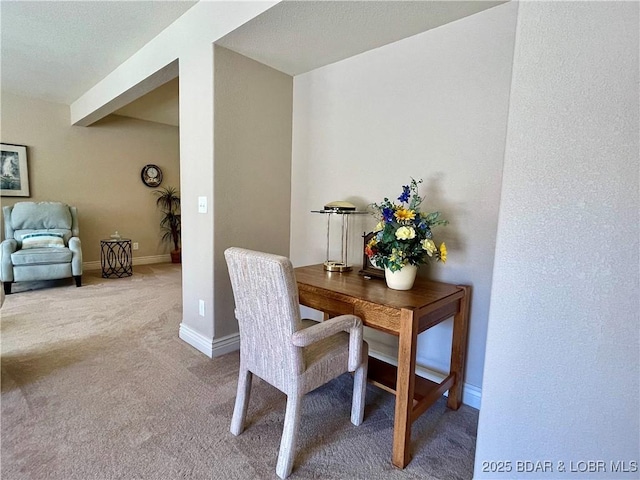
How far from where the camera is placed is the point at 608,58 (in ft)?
3.01

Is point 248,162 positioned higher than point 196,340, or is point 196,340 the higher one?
point 248,162

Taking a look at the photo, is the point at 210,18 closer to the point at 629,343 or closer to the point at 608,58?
the point at 608,58

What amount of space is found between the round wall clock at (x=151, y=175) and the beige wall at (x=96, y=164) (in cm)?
7

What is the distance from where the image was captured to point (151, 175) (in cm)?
570

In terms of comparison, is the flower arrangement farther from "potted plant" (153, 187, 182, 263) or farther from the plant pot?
"potted plant" (153, 187, 182, 263)

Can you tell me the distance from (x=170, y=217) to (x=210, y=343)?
4147 mm

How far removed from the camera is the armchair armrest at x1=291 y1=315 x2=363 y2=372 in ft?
4.26

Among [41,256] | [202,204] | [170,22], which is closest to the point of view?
[202,204]

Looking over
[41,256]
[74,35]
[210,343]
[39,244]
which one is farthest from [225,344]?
[39,244]

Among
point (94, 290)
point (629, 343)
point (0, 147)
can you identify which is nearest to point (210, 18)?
point (629, 343)

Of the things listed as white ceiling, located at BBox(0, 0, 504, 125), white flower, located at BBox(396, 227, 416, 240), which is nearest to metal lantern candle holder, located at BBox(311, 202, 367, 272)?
white flower, located at BBox(396, 227, 416, 240)

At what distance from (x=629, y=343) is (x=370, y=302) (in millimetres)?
865

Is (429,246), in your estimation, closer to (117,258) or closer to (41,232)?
(41,232)

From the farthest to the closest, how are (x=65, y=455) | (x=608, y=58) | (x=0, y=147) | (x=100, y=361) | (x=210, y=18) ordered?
(x=0, y=147) → (x=100, y=361) → (x=210, y=18) → (x=65, y=455) → (x=608, y=58)
